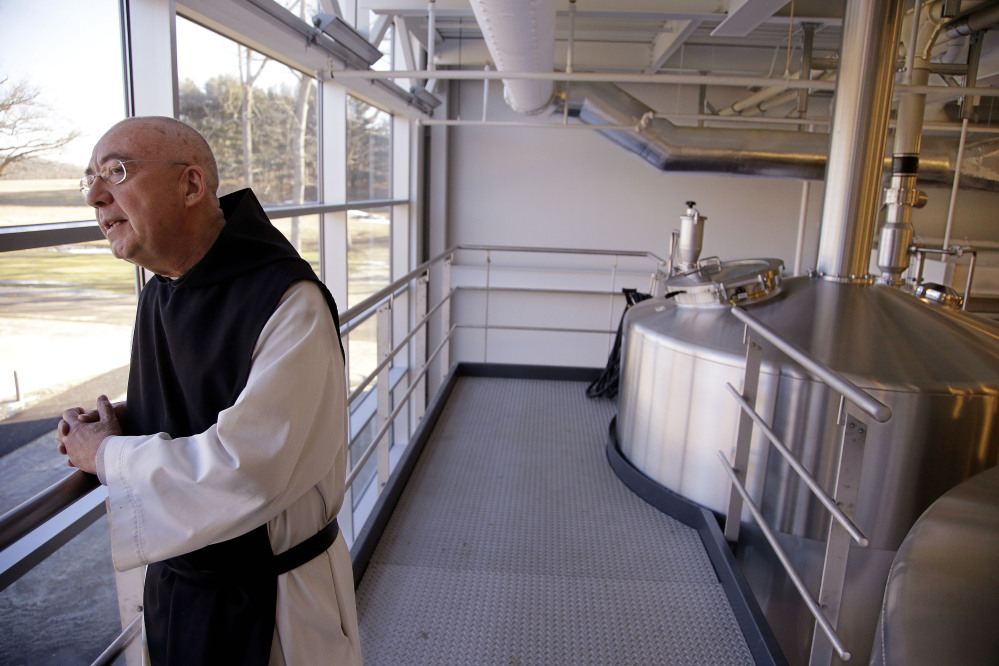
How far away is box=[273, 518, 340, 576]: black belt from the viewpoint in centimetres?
95

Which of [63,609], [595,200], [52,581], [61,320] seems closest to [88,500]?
[61,320]

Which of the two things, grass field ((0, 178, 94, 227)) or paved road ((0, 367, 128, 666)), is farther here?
paved road ((0, 367, 128, 666))

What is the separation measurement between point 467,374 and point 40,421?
213 cm

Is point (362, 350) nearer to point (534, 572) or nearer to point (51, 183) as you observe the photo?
point (51, 183)

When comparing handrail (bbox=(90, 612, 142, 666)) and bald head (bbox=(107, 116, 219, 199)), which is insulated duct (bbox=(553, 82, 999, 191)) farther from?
handrail (bbox=(90, 612, 142, 666))

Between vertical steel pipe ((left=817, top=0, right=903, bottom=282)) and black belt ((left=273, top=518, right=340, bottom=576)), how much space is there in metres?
2.00

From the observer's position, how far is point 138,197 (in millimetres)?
884

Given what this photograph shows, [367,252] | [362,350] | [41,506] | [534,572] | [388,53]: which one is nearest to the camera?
[41,506]

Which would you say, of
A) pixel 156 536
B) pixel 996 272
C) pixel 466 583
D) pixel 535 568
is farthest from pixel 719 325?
pixel 996 272


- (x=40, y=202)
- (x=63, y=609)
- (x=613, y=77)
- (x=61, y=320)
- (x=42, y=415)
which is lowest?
(x=63, y=609)

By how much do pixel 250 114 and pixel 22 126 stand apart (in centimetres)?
178

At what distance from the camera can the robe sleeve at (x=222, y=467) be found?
808 millimetres

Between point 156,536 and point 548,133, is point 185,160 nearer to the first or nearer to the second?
point 156,536

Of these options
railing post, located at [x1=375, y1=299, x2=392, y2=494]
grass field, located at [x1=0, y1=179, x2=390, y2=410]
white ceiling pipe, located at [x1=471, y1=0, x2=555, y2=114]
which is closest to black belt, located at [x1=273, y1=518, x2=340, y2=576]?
railing post, located at [x1=375, y1=299, x2=392, y2=494]
